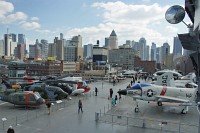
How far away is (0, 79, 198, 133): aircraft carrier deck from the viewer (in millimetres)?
19561

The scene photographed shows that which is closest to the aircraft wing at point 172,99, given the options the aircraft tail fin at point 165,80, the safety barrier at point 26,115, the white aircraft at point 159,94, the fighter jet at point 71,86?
the white aircraft at point 159,94

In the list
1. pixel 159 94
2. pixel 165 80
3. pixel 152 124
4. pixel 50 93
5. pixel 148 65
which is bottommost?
pixel 152 124

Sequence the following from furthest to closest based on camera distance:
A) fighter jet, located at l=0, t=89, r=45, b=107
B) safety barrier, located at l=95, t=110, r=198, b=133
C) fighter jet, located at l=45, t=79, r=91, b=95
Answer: fighter jet, located at l=45, t=79, r=91, b=95 → fighter jet, located at l=0, t=89, r=45, b=107 → safety barrier, located at l=95, t=110, r=198, b=133

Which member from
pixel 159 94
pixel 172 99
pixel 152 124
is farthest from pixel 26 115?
pixel 172 99

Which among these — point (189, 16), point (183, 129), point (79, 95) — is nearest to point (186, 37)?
point (189, 16)

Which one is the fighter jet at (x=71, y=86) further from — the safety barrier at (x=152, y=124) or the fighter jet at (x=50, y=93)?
the safety barrier at (x=152, y=124)

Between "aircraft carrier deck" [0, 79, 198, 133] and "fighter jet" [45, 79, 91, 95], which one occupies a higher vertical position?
"fighter jet" [45, 79, 91, 95]

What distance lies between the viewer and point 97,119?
2222 cm

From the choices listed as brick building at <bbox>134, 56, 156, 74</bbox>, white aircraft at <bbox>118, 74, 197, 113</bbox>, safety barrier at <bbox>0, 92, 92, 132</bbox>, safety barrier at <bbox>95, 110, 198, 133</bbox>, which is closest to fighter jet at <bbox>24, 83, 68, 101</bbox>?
safety barrier at <bbox>0, 92, 92, 132</bbox>

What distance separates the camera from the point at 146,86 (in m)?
28.3

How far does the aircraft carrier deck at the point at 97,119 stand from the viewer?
64.2 ft

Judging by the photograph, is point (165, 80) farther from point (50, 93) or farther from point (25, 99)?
point (25, 99)

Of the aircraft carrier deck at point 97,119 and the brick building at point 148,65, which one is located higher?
the brick building at point 148,65

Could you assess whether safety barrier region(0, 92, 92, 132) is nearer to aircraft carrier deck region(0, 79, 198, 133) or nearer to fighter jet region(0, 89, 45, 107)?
aircraft carrier deck region(0, 79, 198, 133)
